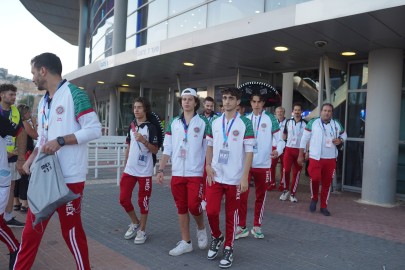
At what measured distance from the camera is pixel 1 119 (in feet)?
12.9

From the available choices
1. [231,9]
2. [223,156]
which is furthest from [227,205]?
[231,9]

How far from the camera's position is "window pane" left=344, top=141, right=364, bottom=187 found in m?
9.86

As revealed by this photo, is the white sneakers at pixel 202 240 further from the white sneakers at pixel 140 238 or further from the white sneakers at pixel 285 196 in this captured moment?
the white sneakers at pixel 285 196

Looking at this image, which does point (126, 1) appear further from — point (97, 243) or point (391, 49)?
point (97, 243)

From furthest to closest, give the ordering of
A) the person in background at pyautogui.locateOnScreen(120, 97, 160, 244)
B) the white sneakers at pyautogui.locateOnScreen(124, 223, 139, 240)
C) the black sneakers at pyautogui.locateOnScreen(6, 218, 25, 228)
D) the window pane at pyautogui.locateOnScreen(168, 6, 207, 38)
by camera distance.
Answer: the window pane at pyautogui.locateOnScreen(168, 6, 207, 38)
the black sneakers at pyautogui.locateOnScreen(6, 218, 25, 228)
the white sneakers at pyautogui.locateOnScreen(124, 223, 139, 240)
the person in background at pyautogui.locateOnScreen(120, 97, 160, 244)

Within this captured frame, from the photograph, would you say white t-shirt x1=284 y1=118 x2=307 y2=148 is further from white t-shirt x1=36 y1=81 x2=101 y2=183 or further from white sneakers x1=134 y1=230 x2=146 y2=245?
white t-shirt x1=36 y1=81 x2=101 y2=183

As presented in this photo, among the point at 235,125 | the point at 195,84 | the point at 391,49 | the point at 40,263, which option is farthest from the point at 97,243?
the point at 195,84

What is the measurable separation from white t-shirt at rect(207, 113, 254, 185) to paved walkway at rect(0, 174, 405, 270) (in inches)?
41.6

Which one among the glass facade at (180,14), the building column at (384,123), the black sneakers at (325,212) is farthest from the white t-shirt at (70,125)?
the building column at (384,123)

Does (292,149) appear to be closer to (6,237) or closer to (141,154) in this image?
(141,154)

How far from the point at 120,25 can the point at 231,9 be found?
27.9 ft

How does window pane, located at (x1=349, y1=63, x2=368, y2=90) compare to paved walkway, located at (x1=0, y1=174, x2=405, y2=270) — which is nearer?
paved walkway, located at (x1=0, y1=174, x2=405, y2=270)

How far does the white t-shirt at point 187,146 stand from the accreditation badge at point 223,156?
37cm

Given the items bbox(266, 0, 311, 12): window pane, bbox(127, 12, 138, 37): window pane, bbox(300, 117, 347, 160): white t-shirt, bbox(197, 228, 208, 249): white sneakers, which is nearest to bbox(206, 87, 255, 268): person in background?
bbox(197, 228, 208, 249): white sneakers
